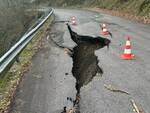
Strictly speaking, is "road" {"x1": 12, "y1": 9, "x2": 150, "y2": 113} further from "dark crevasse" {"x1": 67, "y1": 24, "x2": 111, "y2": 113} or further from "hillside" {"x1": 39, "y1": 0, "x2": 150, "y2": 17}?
"hillside" {"x1": 39, "y1": 0, "x2": 150, "y2": 17}

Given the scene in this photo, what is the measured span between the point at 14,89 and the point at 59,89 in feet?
3.46

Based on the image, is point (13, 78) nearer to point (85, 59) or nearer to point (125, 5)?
point (85, 59)

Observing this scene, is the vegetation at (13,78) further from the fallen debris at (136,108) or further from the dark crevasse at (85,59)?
the fallen debris at (136,108)

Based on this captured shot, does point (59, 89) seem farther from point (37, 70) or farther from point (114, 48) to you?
point (114, 48)

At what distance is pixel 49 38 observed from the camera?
48.5 ft

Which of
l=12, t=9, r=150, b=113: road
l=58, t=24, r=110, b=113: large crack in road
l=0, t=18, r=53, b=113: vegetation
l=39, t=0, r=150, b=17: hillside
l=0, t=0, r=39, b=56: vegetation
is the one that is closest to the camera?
l=12, t=9, r=150, b=113: road

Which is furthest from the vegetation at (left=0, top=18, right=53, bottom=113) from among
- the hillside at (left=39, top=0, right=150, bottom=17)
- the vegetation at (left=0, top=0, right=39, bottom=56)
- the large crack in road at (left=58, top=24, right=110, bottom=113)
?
the hillside at (left=39, top=0, right=150, bottom=17)

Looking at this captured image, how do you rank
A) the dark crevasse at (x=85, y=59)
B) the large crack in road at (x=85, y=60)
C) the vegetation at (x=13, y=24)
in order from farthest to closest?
1. the vegetation at (x=13, y=24)
2. the dark crevasse at (x=85, y=59)
3. the large crack in road at (x=85, y=60)

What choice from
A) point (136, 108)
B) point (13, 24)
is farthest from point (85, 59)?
point (13, 24)

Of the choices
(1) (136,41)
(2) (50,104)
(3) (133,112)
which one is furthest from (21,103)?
(1) (136,41)

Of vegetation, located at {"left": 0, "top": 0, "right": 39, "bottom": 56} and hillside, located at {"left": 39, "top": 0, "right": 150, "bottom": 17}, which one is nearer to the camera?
hillside, located at {"left": 39, "top": 0, "right": 150, "bottom": 17}

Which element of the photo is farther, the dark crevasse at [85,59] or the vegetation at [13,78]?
the dark crevasse at [85,59]

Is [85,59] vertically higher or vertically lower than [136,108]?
lower

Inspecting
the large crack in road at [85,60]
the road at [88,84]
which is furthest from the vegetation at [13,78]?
the large crack in road at [85,60]
